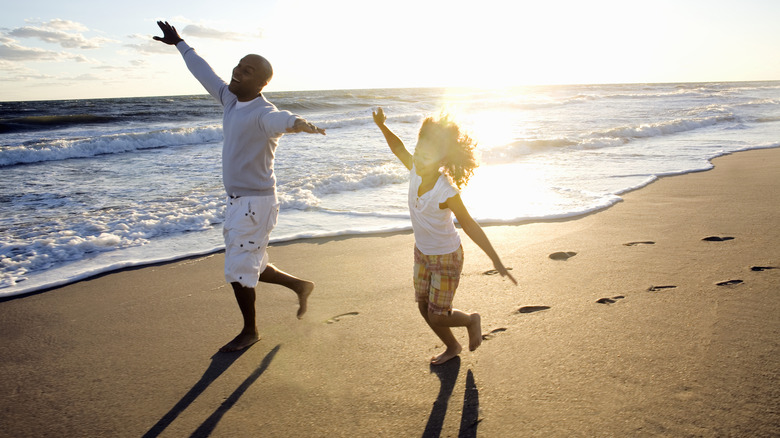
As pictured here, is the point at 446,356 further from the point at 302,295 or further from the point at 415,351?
the point at 302,295

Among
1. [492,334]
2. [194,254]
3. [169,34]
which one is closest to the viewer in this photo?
[492,334]

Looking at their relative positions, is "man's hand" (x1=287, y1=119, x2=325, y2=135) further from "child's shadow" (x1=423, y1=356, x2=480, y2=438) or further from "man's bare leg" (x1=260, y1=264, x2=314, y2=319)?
"child's shadow" (x1=423, y1=356, x2=480, y2=438)

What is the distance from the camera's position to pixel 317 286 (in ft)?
13.4

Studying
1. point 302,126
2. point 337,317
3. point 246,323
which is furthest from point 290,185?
point 302,126

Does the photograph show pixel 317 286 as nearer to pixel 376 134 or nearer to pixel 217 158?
pixel 217 158

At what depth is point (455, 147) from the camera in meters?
2.53

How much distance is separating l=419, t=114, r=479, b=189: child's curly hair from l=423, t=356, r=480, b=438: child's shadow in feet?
3.23

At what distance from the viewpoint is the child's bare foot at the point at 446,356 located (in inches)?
109

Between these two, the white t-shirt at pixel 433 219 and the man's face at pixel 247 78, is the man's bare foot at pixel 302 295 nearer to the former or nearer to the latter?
the white t-shirt at pixel 433 219

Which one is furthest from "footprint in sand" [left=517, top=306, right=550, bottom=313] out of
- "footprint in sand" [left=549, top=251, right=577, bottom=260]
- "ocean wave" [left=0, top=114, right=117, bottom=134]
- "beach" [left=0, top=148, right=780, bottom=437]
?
Answer: "ocean wave" [left=0, top=114, right=117, bottom=134]

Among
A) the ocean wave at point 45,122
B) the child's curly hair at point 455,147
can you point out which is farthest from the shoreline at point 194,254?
the ocean wave at point 45,122

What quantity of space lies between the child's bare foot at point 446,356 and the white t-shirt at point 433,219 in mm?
573

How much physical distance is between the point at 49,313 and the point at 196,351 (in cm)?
145

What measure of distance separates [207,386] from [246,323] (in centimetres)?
53
